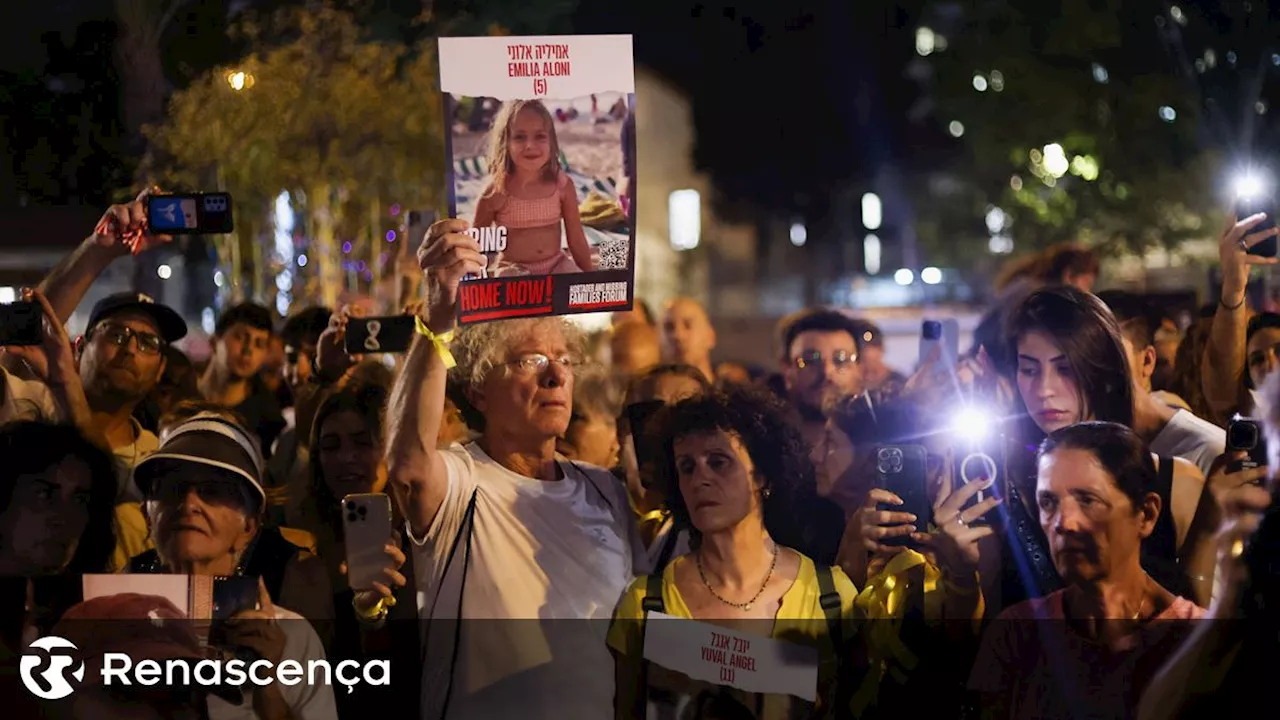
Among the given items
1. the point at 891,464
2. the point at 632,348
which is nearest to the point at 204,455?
the point at 891,464

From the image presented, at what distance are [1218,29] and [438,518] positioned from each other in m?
9.22

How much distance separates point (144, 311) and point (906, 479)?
275cm

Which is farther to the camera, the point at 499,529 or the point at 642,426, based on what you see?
the point at 642,426

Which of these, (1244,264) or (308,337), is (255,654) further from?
(1244,264)

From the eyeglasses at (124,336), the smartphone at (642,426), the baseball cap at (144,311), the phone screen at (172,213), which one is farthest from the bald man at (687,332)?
the phone screen at (172,213)

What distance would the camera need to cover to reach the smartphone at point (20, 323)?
4.45m

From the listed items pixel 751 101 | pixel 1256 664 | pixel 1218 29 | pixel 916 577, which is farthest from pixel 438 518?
pixel 751 101

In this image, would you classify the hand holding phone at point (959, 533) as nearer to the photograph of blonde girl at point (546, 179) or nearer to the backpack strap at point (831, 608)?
the backpack strap at point (831, 608)

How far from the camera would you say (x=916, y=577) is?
405 cm

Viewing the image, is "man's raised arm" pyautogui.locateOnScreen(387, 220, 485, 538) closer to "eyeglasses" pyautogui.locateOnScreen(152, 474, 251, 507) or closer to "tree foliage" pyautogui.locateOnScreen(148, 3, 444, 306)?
"eyeglasses" pyautogui.locateOnScreen(152, 474, 251, 507)

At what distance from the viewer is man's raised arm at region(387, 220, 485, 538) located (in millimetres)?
3994

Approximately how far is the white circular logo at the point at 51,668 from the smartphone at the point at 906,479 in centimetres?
217

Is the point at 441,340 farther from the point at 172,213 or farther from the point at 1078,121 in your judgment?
the point at 1078,121

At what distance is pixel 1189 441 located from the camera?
177 inches
